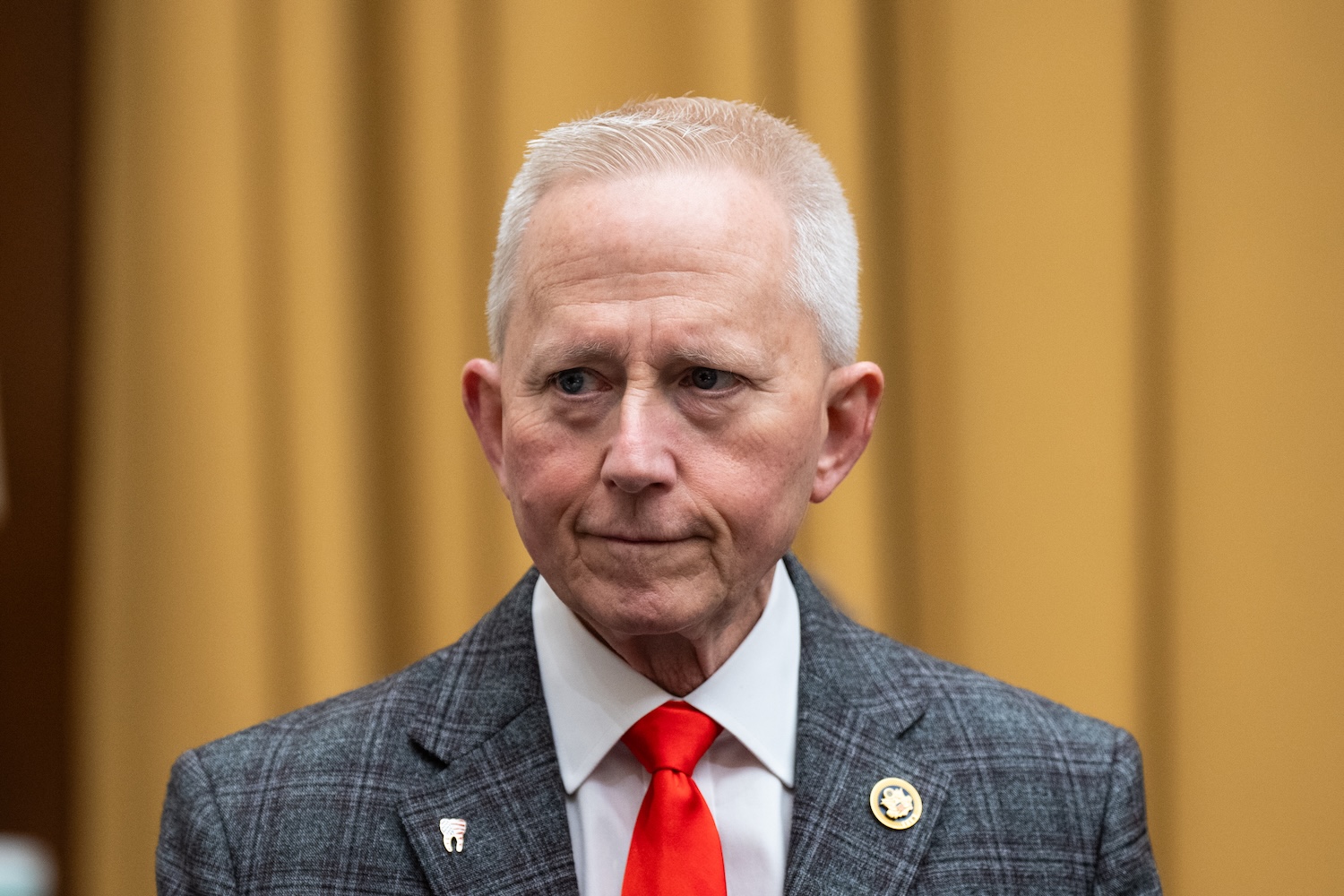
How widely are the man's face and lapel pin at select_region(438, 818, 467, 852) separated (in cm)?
26

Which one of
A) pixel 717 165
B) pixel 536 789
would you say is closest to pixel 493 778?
pixel 536 789

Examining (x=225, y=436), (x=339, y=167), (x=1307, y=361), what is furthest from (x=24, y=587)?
(x=1307, y=361)

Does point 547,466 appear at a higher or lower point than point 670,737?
higher

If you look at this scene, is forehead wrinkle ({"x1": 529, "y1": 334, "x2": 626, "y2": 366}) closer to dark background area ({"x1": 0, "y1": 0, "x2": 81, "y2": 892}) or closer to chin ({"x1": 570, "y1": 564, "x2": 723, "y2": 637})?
chin ({"x1": 570, "y1": 564, "x2": 723, "y2": 637})

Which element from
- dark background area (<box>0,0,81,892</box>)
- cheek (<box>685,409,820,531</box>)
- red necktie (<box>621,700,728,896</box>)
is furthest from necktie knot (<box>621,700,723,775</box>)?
dark background area (<box>0,0,81,892</box>)

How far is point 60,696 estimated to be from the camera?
7.25 ft

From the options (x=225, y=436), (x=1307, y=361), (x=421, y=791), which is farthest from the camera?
(x=225, y=436)

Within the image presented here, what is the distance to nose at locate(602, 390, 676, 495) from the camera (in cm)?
117

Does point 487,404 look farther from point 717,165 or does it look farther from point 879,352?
point 879,352

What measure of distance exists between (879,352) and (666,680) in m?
1.00

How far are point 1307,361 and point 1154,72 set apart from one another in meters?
0.55

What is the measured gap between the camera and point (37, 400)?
7.17ft

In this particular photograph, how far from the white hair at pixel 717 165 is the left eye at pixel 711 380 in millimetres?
122

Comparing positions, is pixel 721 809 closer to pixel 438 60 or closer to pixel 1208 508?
pixel 1208 508
